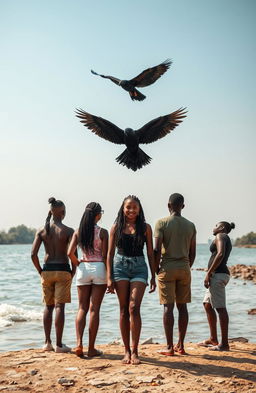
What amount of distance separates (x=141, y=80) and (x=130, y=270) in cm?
238

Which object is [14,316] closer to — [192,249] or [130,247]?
[192,249]

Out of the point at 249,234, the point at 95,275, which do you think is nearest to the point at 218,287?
the point at 95,275

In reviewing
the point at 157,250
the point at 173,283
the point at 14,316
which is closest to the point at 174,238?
the point at 157,250

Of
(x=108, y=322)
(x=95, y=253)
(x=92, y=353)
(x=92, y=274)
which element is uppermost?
(x=95, y=253)

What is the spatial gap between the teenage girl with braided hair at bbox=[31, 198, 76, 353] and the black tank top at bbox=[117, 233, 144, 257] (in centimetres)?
106

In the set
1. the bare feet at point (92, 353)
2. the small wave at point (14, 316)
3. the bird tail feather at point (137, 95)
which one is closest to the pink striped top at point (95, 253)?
the bare feet at point (92, 353)

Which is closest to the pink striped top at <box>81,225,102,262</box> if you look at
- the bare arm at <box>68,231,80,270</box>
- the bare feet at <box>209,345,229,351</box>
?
the bare arm at <box>68,231,80,270</box>

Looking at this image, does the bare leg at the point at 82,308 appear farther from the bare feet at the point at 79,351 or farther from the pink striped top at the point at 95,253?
the pink striped top at the point at 95,253

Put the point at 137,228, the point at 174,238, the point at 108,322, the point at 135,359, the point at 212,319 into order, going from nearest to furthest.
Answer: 1. the point at 135,359
2. the point at 137,228
3. the point at 174,238
4. the point at 212,319
5. the point at 108,322

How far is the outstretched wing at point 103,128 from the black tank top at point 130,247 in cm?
134

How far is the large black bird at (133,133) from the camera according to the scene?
6172 mm

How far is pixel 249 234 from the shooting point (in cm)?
13138

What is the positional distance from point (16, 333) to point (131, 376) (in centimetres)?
519

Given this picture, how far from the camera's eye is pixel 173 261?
6.29 metres
